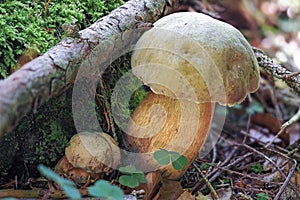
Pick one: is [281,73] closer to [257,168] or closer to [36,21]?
[257,168]

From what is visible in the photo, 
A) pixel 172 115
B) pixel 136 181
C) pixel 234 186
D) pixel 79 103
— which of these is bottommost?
pixel 234 186

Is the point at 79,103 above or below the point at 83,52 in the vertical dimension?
below

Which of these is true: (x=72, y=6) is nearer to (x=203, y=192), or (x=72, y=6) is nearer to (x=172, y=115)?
(x=172, y=115)

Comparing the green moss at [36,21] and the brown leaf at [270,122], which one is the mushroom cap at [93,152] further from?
the brown leaf at [270,122]

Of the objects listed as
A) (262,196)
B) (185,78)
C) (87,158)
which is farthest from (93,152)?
(262,196)

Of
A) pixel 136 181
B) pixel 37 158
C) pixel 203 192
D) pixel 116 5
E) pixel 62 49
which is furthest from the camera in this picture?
pixel 116 5

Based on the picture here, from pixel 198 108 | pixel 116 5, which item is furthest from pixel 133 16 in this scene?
pixel 198 108
